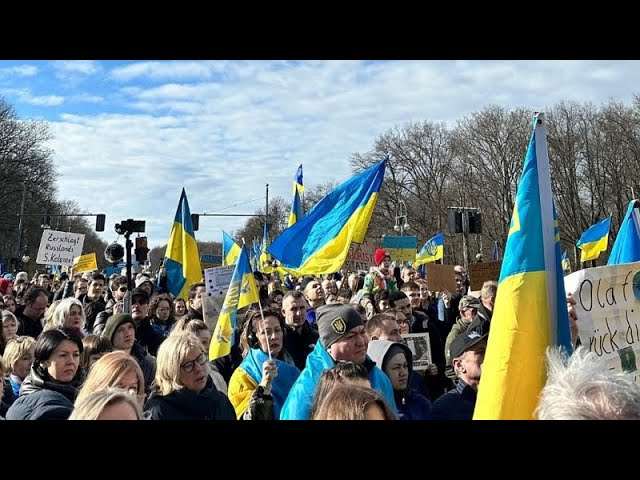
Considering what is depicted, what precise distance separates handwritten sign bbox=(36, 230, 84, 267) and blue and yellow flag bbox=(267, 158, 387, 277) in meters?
9.07

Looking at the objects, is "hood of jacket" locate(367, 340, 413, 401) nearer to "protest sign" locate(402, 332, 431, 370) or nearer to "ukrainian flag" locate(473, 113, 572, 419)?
"protest sign" locate(402, 332, 431, 370)

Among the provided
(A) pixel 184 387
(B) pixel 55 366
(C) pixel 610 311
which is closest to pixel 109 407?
(A) pixel 184 387

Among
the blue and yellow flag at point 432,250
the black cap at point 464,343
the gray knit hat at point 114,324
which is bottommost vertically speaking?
the black cap at point 464,343

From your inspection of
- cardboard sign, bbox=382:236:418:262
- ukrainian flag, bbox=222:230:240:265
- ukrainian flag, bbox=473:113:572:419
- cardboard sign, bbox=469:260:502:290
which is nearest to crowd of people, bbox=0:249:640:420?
ukrainian flag, bbox=473:113:572:419

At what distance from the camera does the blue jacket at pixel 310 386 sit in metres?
3.39

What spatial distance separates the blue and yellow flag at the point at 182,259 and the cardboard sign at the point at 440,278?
4.23 metres

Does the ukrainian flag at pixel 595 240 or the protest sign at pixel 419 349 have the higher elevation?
the ukrainian flag at pixel 595 240

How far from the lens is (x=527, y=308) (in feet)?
9.60

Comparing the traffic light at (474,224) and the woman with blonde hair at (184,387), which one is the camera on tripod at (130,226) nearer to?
the woman with blonde hair at (184,387)

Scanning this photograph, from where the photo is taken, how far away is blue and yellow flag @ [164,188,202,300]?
33.1ft

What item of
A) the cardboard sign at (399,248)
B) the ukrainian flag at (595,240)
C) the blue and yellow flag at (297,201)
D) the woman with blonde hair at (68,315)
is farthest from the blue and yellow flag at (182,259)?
the cardboard sign at (399,248)

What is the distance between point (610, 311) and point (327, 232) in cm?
387
